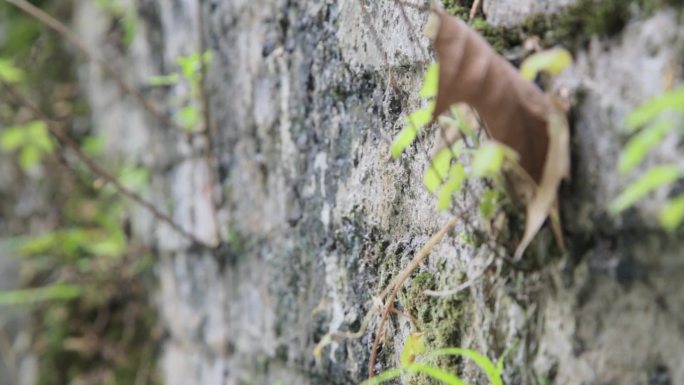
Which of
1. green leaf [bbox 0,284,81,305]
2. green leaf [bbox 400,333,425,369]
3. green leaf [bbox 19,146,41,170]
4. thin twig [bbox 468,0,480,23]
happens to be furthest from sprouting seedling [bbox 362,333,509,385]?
green leaf [bbox 19,146,41,170]

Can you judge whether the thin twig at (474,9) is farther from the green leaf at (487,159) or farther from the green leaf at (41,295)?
the green leaf at (41,295)

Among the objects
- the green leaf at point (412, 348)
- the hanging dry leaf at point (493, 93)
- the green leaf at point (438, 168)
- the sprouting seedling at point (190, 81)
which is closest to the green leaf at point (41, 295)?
the sprouting seedling at point (190, 81)

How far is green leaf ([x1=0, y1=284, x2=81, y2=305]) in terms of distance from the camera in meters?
2.88

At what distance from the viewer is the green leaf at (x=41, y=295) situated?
288 cm

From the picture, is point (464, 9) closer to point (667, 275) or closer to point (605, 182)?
point (605, 182)

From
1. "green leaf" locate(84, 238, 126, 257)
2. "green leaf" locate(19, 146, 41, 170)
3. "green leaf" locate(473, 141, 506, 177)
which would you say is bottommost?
"green leaf" locate(84, 238, 126, 257)

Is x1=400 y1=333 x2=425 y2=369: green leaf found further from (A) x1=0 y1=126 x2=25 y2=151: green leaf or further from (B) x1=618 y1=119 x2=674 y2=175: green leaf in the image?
(A) x1=0 y1=126 x2=25 y2=151: green leaf

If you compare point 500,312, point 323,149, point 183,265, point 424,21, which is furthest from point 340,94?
point 183,265

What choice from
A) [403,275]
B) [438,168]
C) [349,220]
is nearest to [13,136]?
[349,220]

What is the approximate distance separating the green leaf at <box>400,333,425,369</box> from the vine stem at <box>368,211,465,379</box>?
7 cm

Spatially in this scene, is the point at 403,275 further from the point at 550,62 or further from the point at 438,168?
the point at 550,62

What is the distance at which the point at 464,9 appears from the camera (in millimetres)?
906

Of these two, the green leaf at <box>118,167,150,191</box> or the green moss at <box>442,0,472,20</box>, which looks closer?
the green moss at <box>442,0,472,20</box>

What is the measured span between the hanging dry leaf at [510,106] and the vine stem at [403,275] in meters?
0.14
